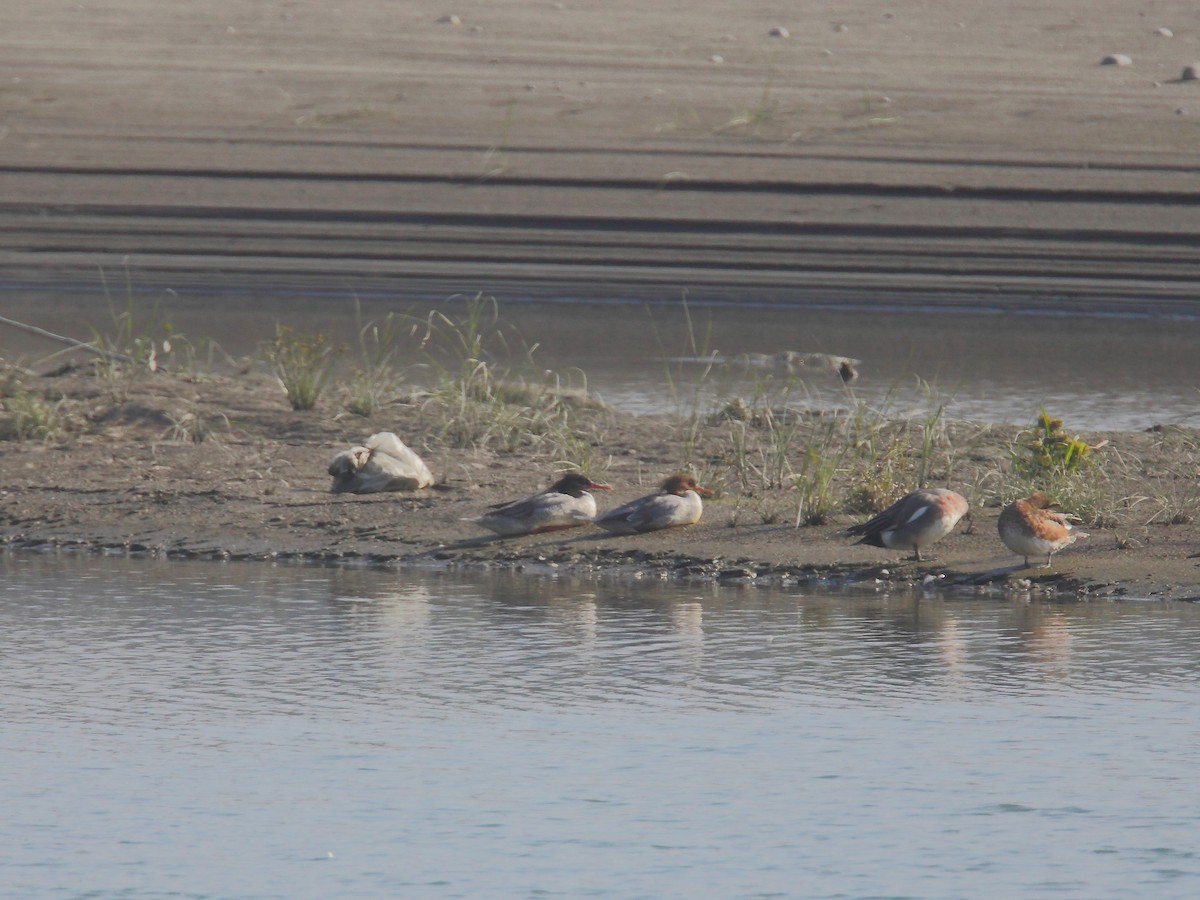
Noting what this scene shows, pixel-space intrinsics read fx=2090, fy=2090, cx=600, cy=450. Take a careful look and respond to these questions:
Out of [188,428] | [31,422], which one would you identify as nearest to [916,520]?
[188,428]

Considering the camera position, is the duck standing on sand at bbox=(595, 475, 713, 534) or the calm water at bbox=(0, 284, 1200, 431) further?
the calm water at bbox=(0, 284, 1200, 431)

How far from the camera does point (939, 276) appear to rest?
13273 mm

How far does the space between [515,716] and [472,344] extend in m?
4.54

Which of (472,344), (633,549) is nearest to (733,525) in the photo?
(633,549)

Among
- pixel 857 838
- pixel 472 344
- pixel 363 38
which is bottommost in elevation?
pixel 857 838

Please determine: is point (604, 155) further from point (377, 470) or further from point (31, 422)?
point (377, 470)

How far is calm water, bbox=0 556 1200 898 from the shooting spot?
408cm

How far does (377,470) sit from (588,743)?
2937 millimetres

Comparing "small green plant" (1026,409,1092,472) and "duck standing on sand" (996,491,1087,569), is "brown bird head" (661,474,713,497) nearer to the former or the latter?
"duck standing on sand" (996,491,1087,569)

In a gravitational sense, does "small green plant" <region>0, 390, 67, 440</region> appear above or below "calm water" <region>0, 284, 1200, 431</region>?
below

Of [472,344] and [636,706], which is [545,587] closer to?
[636,706]

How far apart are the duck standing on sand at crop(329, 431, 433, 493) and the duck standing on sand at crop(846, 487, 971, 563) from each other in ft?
6.04

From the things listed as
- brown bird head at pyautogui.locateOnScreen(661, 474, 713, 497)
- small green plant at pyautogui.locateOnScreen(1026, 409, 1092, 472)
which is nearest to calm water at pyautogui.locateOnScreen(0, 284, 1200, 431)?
small green plant at pyautogui.locateOnScreen(1026, 409, 1092, 472)

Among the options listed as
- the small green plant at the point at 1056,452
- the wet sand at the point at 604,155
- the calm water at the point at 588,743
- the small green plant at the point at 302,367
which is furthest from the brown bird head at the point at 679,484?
the wet sand at the point at 604,155
